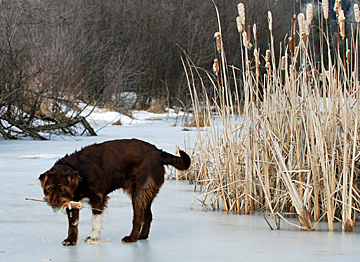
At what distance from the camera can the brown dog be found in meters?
2.36

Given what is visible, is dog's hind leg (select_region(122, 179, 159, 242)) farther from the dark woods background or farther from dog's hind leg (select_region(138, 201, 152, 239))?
the dark woods background

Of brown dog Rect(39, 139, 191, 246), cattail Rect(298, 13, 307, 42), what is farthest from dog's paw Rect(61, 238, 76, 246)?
cattail Rect(298, 13, 307, 42)

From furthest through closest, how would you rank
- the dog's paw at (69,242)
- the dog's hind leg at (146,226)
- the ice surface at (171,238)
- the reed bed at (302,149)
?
the reed bed at (302,149)
the dog's hind leg at (146,226)
the dog's paw at (69,242)
the ice surface at (171,238)

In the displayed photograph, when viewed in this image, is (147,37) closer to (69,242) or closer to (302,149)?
(302,149)

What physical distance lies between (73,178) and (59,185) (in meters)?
0.07

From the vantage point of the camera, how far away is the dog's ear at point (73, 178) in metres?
2.22

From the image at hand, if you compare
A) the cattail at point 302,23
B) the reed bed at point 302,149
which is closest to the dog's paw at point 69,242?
the reed bed at point 302,149

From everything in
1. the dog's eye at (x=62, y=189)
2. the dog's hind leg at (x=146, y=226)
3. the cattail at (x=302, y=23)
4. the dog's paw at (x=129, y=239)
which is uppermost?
the cattail at (x=302, y=23)

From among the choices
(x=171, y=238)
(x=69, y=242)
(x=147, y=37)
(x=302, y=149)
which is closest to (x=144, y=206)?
(x=171, y=238)

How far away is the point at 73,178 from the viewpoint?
2236 millimetres

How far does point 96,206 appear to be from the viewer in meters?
2.41

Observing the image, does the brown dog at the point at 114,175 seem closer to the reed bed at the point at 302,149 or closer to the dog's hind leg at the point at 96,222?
the dog's hind leg at the point at 96,222

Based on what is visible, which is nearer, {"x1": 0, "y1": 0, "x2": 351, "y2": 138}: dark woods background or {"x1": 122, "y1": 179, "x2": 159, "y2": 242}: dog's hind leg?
→ {"x1": 122, "y1": 179, "x2": 159, "y2": 242}: dog's hind leg

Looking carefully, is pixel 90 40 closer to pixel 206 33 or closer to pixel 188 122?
pixel 206 33
